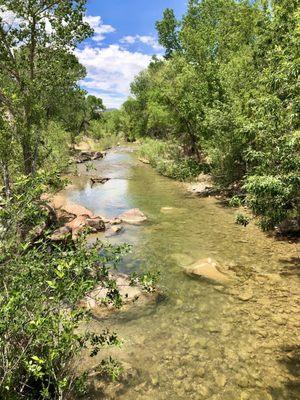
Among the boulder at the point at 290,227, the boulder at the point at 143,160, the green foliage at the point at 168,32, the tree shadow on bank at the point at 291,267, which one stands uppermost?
the green foliage at the point at 168,32

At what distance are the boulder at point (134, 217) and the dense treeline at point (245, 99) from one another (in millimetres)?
6353

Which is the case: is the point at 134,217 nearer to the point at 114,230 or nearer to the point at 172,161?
the point at 114,230

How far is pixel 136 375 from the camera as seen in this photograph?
27.2 feet

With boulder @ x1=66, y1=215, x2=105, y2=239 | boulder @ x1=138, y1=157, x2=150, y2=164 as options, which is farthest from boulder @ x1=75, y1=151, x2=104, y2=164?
boulder @ x1=66, y1=215, x2=105, y2=239

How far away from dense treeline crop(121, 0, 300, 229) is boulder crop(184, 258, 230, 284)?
99.0 inches

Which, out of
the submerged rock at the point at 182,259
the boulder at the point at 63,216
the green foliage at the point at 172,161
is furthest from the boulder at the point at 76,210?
the green foliage at the point at 172,161

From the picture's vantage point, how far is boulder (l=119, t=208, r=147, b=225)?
20703 mm

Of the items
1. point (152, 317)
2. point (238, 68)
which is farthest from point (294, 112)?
point (238, 68)

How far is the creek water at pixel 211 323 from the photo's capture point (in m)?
7.93

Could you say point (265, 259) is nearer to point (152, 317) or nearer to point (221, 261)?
point (221, 261)

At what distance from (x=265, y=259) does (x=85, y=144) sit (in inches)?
2304

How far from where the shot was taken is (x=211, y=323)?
1027 centimetres

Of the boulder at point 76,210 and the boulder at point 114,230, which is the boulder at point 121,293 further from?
the boulder at point 76,210

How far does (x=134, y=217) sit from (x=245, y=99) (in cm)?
1046
